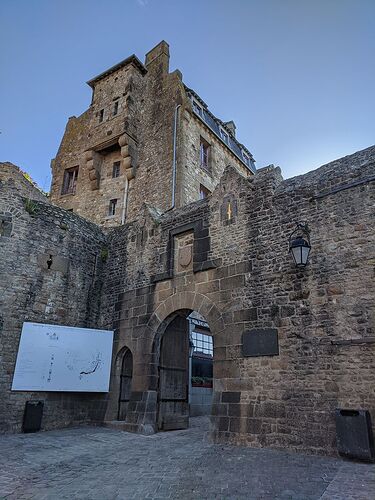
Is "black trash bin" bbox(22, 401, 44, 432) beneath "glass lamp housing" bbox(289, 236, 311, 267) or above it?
beneath

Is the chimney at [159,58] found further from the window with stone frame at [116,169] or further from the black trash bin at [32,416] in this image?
the black trash bin at [32,416]

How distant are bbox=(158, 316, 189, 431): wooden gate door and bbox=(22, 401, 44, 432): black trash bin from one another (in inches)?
105

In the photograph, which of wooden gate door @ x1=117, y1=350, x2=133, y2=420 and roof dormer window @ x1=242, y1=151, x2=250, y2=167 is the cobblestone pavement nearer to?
wooden gate door @ x1=117, y1=350, x2=133, y2=420

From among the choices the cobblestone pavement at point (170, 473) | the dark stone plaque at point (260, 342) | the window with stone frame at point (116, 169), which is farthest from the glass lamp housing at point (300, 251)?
the window with stone frame at point (116, 169)

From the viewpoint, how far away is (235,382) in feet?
22.8

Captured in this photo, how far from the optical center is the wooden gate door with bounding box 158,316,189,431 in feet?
28.6

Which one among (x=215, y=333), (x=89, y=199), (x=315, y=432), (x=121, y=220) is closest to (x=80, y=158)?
(x=89, y=199)

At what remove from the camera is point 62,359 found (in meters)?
8.83

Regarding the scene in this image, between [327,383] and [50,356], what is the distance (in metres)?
6.07

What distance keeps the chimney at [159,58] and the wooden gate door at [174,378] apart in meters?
12.1

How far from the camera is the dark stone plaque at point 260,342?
6.65 m

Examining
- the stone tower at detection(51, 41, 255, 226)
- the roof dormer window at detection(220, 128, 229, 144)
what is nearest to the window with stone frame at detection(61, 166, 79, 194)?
the stone tower at detection(51, 41, 255, 226)

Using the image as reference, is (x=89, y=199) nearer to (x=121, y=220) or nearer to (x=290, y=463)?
(x=121, y=220)

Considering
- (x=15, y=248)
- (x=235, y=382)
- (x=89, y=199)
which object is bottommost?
(x=235, y=382)
